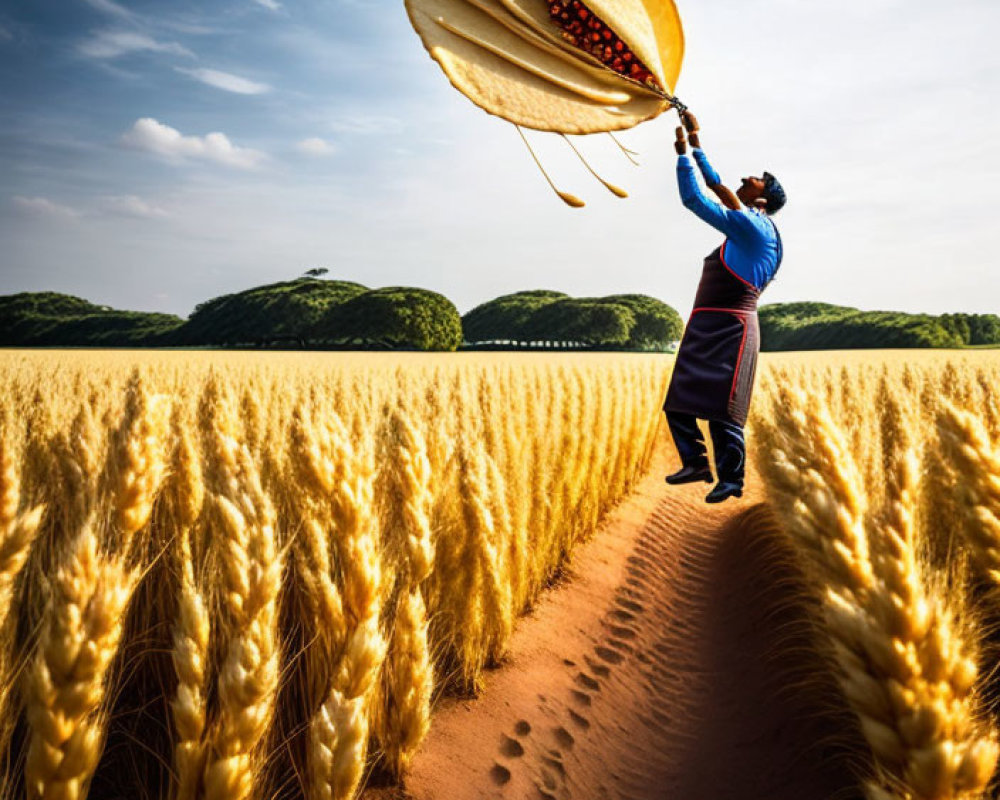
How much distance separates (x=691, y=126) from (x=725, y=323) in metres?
0.59

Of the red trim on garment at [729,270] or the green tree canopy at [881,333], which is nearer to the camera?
the red trim on garment at [729,270]

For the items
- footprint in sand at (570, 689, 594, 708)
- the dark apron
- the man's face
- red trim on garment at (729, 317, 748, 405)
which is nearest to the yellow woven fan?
the man's face

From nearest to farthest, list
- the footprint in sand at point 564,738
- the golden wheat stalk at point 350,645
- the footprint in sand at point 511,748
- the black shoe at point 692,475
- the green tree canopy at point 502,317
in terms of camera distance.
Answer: the golden wheat stalk at point 350,645 → the footprint in sand at point 511,748 → the footprint in sand at point 564,738 → the black shoe at point 692,475 → the green tree canopy at point 502,317

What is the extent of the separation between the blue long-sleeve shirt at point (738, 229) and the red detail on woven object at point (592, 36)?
30 cm

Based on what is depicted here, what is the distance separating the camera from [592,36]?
5.63 ft

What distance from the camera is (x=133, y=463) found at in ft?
4.62

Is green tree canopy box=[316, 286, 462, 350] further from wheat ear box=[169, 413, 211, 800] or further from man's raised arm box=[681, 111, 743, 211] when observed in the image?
wheat ear box=[169, 413, 211, 800]

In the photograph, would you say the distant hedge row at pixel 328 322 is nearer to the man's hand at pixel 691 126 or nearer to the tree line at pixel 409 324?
the tree line at pixel 409 324

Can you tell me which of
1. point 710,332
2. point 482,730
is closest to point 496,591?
point 482,730

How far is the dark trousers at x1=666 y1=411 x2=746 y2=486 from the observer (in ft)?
6.79

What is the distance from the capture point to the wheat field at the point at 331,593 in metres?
0.98

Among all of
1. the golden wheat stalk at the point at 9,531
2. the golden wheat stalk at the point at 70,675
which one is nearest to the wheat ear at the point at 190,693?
the golden wheat stalk at the point at 70,675

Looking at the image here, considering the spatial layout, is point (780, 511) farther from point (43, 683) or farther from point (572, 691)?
point (43, 683)

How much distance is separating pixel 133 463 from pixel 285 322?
178ft
